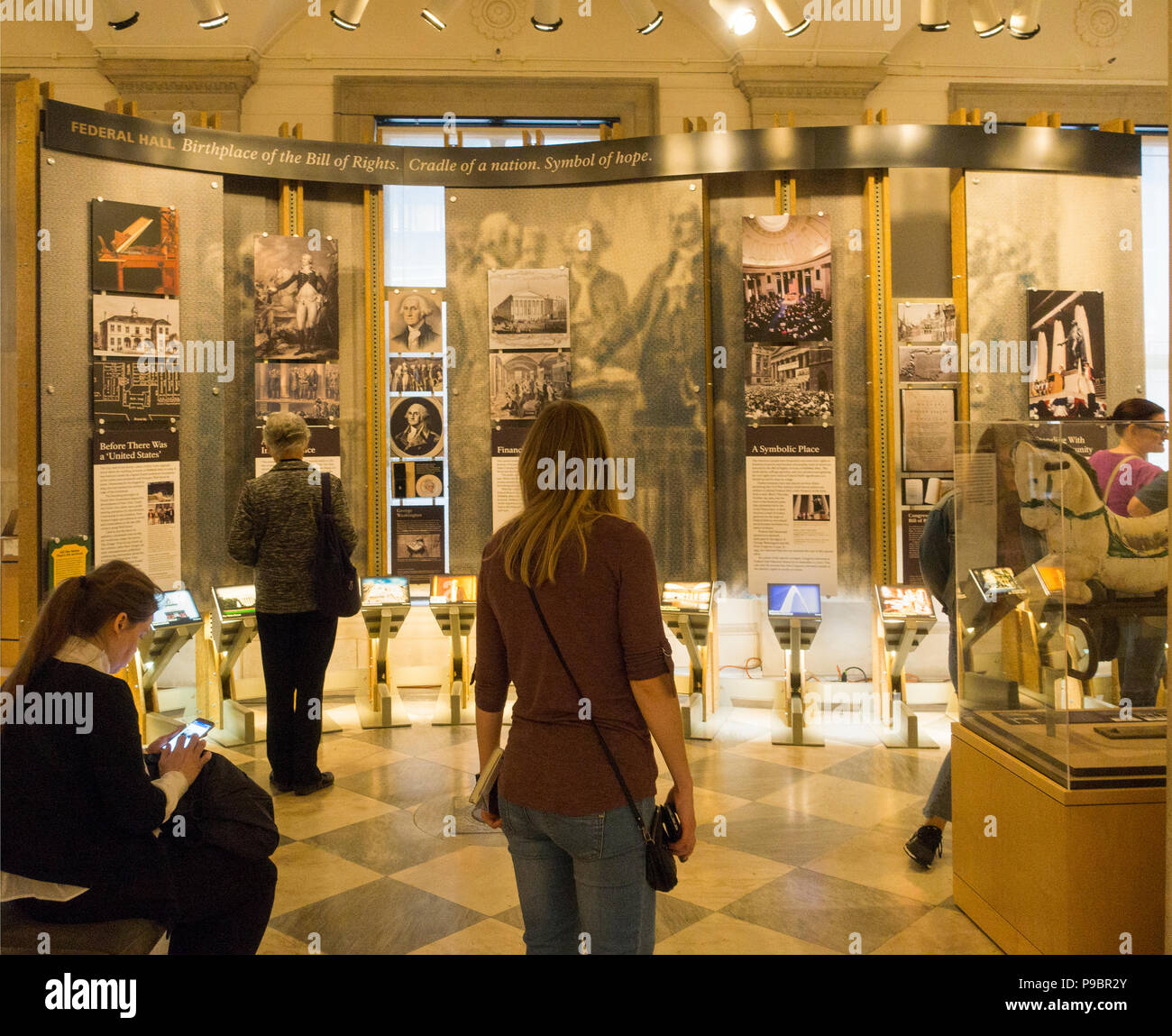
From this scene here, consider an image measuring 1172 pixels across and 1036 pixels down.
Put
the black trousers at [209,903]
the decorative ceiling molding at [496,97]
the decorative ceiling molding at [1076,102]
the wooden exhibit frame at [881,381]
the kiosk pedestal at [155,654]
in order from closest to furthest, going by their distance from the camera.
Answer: the black trousers at [209,903] → the kiosk pedestal at [155,654] → the wooden exhibit frame at [881,381] → the decorative ceiling molding at [496,97] → the decorative ceiling molding at [1076,102]

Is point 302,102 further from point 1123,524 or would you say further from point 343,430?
point 1123,524

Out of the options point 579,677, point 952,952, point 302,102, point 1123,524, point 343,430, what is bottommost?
point 952,952

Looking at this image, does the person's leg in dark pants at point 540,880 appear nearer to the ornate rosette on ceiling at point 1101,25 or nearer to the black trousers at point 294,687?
the black trousers at point 294,687

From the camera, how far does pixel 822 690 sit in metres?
6.48

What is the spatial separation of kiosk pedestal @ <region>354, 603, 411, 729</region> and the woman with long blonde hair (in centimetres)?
397

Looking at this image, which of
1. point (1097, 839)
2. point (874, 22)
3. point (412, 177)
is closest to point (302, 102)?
point (412, 177)

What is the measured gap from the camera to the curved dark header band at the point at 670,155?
243 inches

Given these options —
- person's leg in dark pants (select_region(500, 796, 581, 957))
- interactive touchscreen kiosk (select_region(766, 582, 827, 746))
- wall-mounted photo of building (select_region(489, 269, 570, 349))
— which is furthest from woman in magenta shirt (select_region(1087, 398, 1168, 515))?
wall-mounted photo of building (select_region(489, 269, 570, 349))

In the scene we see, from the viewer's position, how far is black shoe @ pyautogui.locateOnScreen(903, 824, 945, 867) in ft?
12.5

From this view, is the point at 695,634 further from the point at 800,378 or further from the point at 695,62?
the point at 695,62

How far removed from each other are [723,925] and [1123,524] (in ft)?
5.90

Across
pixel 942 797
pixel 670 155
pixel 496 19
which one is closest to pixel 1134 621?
pixel 942 797

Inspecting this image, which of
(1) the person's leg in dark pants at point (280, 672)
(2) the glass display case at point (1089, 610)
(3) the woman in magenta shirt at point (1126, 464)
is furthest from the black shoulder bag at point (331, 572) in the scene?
(3) the woman in magenta shirt at point (1126, 464)

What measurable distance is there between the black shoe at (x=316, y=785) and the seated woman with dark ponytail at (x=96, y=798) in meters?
2.20
